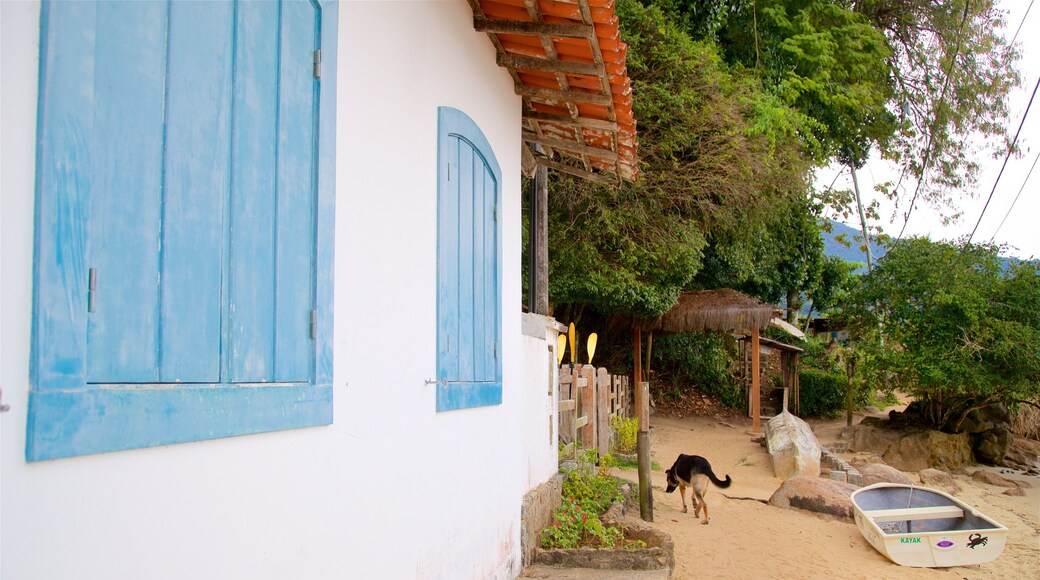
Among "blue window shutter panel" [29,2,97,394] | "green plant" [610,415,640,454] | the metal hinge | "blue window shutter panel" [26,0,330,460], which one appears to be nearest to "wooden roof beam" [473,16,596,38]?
"blue window shutter panel" [26,0,330,460]

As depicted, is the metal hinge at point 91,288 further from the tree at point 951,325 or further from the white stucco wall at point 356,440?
the tree at point 951,325

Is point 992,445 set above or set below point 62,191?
below

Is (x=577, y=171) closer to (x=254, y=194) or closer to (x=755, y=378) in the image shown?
(x=254, y=194)

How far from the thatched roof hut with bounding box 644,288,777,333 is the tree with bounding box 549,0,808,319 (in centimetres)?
255

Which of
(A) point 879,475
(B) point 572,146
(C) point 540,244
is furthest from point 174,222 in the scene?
(A) point 879,475

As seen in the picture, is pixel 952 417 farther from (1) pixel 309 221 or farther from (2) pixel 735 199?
(1) pixel 309 221

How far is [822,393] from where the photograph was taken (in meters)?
25.3

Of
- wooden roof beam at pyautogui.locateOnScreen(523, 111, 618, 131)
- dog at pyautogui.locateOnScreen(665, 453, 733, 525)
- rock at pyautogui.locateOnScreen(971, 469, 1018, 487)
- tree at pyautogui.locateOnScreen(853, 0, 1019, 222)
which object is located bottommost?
rock at pyautogui.locateOnScreen(971, 469, 1018, 487)

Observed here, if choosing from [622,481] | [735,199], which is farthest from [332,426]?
[735,199]

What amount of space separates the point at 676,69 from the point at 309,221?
14.0m

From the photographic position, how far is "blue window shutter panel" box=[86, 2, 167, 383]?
5.96ft

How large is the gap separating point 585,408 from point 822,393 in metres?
15.7

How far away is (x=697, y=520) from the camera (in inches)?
435

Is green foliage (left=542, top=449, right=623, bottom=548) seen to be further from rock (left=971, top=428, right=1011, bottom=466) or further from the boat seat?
rock (left=971, top=428, right=1011, bottom=466)
